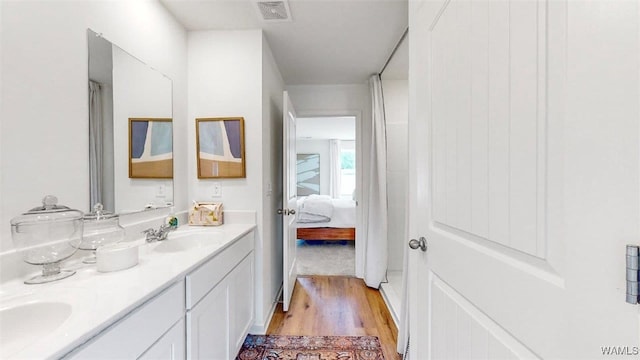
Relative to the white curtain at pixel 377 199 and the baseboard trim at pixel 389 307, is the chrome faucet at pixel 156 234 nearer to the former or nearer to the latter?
the baseboard trim at pixel 389 307

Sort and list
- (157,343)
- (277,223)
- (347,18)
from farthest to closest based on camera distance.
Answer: (277,223)
(347,18)
(157,343)

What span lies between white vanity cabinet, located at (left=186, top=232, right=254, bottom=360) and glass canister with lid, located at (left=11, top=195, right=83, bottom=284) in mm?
440

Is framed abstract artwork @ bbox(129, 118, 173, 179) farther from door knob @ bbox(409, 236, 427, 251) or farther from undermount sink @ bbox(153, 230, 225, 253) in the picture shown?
door knob @ bbox(409, 236, 427, 251)

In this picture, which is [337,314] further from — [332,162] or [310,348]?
[332,162]

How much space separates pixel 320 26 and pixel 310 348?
2305 millimetres

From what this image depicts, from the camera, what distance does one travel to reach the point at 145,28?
63.9 inches

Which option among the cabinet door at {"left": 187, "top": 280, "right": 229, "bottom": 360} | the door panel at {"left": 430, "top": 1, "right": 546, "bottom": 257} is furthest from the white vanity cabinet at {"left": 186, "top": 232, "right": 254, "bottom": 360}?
the door panel at {"left": 430, "top": 1, "right": 546, "bottom": 257}

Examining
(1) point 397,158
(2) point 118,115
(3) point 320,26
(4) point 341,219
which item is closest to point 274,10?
(3) point 320,26

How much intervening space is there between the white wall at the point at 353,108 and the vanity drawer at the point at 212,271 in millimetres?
1686

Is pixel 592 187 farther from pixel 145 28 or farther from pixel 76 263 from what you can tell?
pixel 145 28

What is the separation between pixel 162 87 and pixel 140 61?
19 cm

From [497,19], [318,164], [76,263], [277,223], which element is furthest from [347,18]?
[318,164]

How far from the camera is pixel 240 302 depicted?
5.57ft

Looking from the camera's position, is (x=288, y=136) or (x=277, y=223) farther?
(x=277, y=223)
